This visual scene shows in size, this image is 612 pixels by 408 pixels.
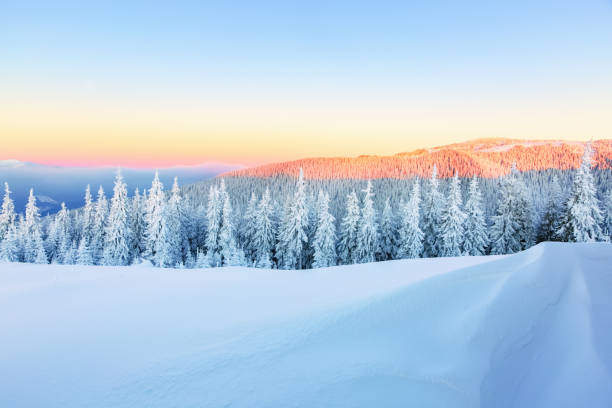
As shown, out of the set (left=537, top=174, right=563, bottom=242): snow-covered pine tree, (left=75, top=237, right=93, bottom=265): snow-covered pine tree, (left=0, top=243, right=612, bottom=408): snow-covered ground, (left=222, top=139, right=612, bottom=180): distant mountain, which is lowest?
(left=75, top=237, right=93, bottom=265): snow-covered pine tree

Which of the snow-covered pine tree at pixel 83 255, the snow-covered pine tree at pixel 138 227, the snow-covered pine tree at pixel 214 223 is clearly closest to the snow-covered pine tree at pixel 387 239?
the snow-covered pine tree at pixel 214 223

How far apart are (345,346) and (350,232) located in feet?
95.0

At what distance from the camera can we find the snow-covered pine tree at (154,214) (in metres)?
27.9

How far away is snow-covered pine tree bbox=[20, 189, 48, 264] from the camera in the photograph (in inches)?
1282

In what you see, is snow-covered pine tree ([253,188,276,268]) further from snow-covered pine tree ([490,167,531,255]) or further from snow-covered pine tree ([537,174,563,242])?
snow-covered pine tree ([537,174,563,242])

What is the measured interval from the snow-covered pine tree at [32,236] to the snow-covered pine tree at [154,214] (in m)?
13.9

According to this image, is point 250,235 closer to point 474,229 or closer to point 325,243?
point 325,243

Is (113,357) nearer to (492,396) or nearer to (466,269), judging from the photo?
(492,396)

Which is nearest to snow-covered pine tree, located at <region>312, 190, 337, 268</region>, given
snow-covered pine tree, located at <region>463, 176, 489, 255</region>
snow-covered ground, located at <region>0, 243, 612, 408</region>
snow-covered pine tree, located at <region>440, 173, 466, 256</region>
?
snow-covered pine tree, located at <region>440, 173, 466, 256</region>

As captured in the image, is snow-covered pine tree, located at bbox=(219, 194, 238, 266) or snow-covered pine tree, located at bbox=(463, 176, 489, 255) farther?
snow-covered pine tree, located at bbox=(219, 194, 238, 266)

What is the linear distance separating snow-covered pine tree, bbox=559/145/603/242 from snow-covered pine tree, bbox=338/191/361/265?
56.8ft

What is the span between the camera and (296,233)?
109 feet

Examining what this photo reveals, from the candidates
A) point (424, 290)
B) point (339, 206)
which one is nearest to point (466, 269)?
point (424, 290)

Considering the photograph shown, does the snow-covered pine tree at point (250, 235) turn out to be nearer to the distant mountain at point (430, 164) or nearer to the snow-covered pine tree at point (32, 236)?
the snow-covered pine tree at point (32, 236)
